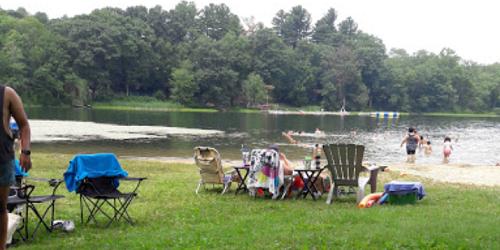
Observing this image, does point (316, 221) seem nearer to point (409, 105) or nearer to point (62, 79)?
point (62, 79)

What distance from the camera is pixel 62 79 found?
84.6 metres

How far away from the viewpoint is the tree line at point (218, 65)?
8550 cm

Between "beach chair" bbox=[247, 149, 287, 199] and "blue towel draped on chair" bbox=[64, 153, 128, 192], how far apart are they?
3022 mm

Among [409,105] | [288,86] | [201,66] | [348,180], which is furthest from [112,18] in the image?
[348,180]

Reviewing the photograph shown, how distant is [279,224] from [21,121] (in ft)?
12.8

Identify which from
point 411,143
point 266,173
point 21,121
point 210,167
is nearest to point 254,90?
point 411,143

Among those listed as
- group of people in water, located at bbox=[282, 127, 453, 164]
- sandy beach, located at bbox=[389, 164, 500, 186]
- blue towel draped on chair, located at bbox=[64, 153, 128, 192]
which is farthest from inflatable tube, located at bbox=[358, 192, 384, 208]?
group of people in water, located at bbox=[282, 127, 453, 164]

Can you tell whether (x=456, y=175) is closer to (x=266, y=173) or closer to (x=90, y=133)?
(x=266, y=173)

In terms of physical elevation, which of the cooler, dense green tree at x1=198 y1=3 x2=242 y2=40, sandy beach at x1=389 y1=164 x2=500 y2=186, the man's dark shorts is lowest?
sandy beach at x1=389 y1=164 x2=500 y2=186

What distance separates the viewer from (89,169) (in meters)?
8.32

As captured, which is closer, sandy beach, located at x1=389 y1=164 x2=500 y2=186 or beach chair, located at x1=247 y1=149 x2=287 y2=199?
beach chair, located at x1=247 y1=149 x2=287 y2=199

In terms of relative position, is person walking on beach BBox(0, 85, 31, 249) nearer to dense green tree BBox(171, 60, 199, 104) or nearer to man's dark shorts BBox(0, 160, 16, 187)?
man's dark shorts BBox(0, 160, 16, 187)

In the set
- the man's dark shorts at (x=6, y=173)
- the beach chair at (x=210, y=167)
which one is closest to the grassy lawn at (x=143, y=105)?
the beach chair at (x=210, y=167)

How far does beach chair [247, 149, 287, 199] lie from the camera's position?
34.8ft
